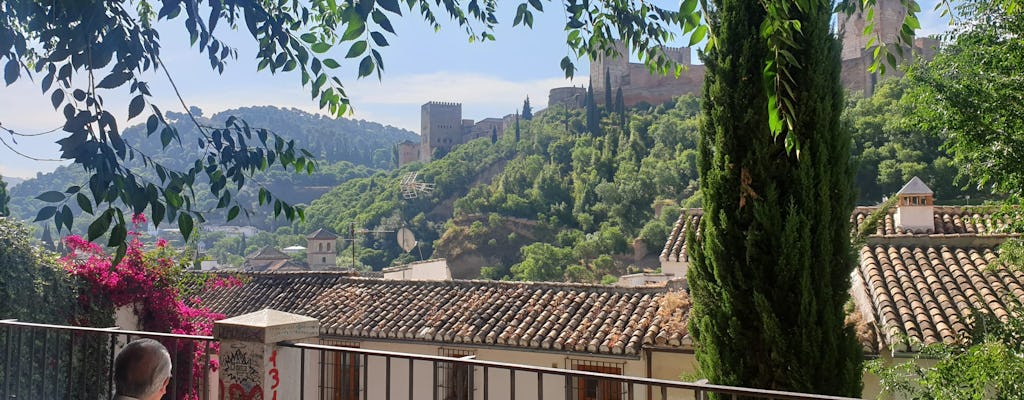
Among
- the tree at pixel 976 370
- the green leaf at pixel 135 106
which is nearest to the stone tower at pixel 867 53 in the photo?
the tree at pixel 976 370

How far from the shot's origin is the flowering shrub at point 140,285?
311 inches

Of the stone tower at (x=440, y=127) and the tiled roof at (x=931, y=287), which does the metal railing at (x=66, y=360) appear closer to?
the tiled roof at (x=931, y=287)

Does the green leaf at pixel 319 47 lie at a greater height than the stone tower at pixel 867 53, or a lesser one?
lesser

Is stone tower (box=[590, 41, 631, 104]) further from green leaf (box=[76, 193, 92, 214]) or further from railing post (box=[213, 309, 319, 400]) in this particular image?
green leaf (box=[76, 193, 92, 214])

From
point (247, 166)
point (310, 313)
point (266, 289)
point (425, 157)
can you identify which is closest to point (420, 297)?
point (310, 313)

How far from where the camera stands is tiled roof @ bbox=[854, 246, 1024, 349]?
28.8 feet

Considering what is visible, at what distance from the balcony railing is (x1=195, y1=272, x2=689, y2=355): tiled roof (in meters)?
0.58

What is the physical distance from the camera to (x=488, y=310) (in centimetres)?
1320

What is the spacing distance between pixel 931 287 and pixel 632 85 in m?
64.4

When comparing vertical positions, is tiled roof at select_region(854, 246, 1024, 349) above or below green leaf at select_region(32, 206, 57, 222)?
below

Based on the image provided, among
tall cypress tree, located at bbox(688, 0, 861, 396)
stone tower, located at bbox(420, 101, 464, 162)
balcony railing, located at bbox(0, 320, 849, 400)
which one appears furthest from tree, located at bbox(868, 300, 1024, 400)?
stone tower, located at bbox(420, 101, 464, 162)

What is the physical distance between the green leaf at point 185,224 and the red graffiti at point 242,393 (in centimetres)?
85

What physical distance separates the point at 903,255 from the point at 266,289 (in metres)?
12.2

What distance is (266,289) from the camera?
16.4 metres
